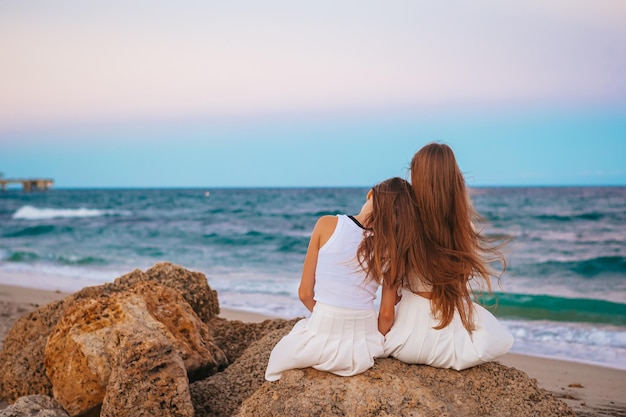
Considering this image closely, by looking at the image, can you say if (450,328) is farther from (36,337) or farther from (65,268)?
(65,268)

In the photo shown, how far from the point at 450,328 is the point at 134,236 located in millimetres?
24351

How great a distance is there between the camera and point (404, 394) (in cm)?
342

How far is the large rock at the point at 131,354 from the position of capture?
370 centimetres

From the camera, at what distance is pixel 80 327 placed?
4227 mm

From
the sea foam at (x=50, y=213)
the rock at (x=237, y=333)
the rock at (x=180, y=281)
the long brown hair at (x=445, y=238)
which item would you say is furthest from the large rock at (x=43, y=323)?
the sea foam at (x=50, y=213)

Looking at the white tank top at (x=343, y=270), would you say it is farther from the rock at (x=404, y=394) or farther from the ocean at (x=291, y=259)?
the ocean at (x=291, y=259)

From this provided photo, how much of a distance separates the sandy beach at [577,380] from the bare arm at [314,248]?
2.93 metres

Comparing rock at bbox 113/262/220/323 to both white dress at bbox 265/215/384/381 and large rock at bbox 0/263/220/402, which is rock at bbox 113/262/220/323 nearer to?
large rock at bbox 0/263/220/402

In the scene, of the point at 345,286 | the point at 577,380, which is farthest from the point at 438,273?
the point at 577,380

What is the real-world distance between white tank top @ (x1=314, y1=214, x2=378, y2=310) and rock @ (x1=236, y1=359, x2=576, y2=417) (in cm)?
45

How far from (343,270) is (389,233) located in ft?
1.11

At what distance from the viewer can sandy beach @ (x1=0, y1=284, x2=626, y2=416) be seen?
18.0ft

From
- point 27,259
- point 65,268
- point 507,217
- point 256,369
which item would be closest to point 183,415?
point 256,369

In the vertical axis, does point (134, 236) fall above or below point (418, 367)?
below
